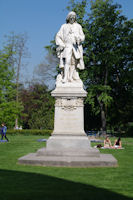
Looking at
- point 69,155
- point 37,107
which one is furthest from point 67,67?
point 37,107

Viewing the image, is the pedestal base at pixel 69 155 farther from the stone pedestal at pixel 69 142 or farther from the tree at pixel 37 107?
the tree at pixel 37 107

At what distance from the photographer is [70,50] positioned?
12.0m

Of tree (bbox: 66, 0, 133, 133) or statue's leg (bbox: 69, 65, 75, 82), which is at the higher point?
tree (bbox: 66, 0, 133, 133)

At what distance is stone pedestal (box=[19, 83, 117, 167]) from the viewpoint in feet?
30.8

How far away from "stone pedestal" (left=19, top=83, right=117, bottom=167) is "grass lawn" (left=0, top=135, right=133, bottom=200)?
1.47 ft

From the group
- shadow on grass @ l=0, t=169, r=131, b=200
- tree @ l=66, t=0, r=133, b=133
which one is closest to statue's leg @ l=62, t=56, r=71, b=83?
shadow on grass @ l=0, t=169, r=131, b=200

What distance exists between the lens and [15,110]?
3756 centimetres

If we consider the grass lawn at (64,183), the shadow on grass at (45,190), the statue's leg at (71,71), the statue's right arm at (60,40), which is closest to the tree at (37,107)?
the statue's leg at (71,71)

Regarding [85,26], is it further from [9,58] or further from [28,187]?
[28,187]

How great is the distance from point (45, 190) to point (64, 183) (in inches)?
31.5

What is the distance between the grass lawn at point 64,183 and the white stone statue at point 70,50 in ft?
14.4

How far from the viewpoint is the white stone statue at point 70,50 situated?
11984 mm

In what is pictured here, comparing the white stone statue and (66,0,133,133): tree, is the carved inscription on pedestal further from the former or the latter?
(66,0,133,133): tree

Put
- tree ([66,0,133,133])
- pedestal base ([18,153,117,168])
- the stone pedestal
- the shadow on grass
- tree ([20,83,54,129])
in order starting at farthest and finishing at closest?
1. tree ([20,83,54,129])
2. tree ([66,0,133,133])
3. the stone pedestal
4. pedestal base ([18,153,117,168])
5. the shadow on grass
